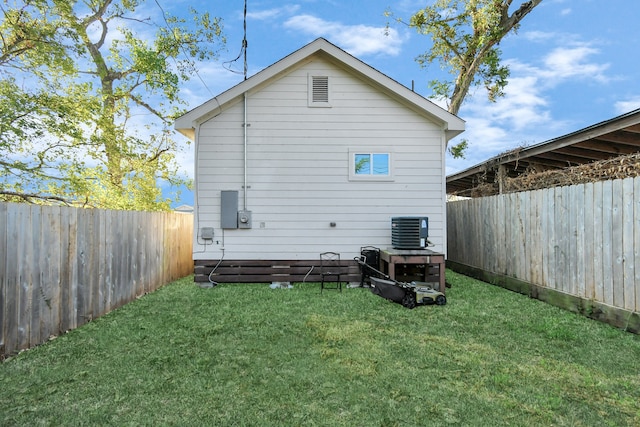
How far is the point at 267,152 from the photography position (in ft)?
24.8

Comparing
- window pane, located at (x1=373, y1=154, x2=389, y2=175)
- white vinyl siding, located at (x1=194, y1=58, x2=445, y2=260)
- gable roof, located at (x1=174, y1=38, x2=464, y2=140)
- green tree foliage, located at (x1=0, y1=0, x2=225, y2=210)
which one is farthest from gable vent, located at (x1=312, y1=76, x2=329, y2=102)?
green tree foliage, located at (x1=0, y1=0, x2=225, y2=210)

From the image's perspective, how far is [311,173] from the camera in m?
7.56

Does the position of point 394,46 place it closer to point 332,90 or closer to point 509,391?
point 332,90

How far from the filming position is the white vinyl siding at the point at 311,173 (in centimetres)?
750

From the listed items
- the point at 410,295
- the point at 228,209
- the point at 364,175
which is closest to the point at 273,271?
the point at 228,209

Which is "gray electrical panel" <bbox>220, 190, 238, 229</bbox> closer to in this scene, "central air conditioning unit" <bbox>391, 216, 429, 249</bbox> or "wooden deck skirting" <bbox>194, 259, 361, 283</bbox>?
"wooden deck skirting" <bbox>194, 259, 361, 283</bbox>

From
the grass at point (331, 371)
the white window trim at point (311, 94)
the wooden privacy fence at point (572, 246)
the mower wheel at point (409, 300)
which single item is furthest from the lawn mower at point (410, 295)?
the white window trim at point (311, 94)

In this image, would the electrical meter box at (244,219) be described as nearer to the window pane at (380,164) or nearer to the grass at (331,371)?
the grass at (331,371)

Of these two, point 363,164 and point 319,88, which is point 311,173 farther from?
point 319,88

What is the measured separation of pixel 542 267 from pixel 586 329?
70.9 inches

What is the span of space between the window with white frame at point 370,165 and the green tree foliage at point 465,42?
296 inches

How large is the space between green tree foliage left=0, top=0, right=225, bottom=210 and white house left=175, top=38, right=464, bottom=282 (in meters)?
3.95

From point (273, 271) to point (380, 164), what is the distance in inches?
124

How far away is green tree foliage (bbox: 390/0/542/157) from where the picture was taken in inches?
479
